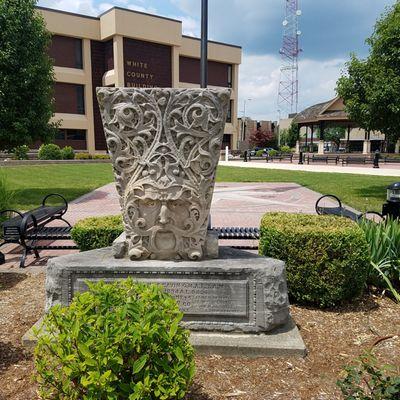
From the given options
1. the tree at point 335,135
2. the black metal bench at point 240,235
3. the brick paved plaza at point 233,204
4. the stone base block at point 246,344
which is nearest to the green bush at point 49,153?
the brick paved plaza at point 233,204

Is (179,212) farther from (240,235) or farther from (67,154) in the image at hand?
(67,154)

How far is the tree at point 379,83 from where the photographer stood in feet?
35.0

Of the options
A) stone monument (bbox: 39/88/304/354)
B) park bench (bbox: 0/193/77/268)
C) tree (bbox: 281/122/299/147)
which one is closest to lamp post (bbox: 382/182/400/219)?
stone monument (bbox: 39/88/304/354)

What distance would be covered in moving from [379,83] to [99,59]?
1437 inches

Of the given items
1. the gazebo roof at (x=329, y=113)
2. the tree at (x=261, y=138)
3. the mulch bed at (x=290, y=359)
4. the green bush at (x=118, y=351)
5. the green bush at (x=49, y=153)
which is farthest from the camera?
the tree at (x=261, y=138)

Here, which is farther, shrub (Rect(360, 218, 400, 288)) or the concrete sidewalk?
the concrete sidewalk

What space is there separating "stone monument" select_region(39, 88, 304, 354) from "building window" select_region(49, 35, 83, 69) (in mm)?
39573

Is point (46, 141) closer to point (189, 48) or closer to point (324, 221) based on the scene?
point (324, 221)

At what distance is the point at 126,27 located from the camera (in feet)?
131

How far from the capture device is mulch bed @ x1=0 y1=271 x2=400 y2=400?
275cm

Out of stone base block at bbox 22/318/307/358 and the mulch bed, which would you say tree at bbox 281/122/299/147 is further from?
stone base block at bbox 22/318/307/358

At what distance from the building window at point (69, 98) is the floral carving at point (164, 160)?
39.1m

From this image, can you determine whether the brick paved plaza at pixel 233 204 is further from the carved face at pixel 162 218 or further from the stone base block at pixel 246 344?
the stone base block at pixel 246 344

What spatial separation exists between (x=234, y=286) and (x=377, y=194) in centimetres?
1161
